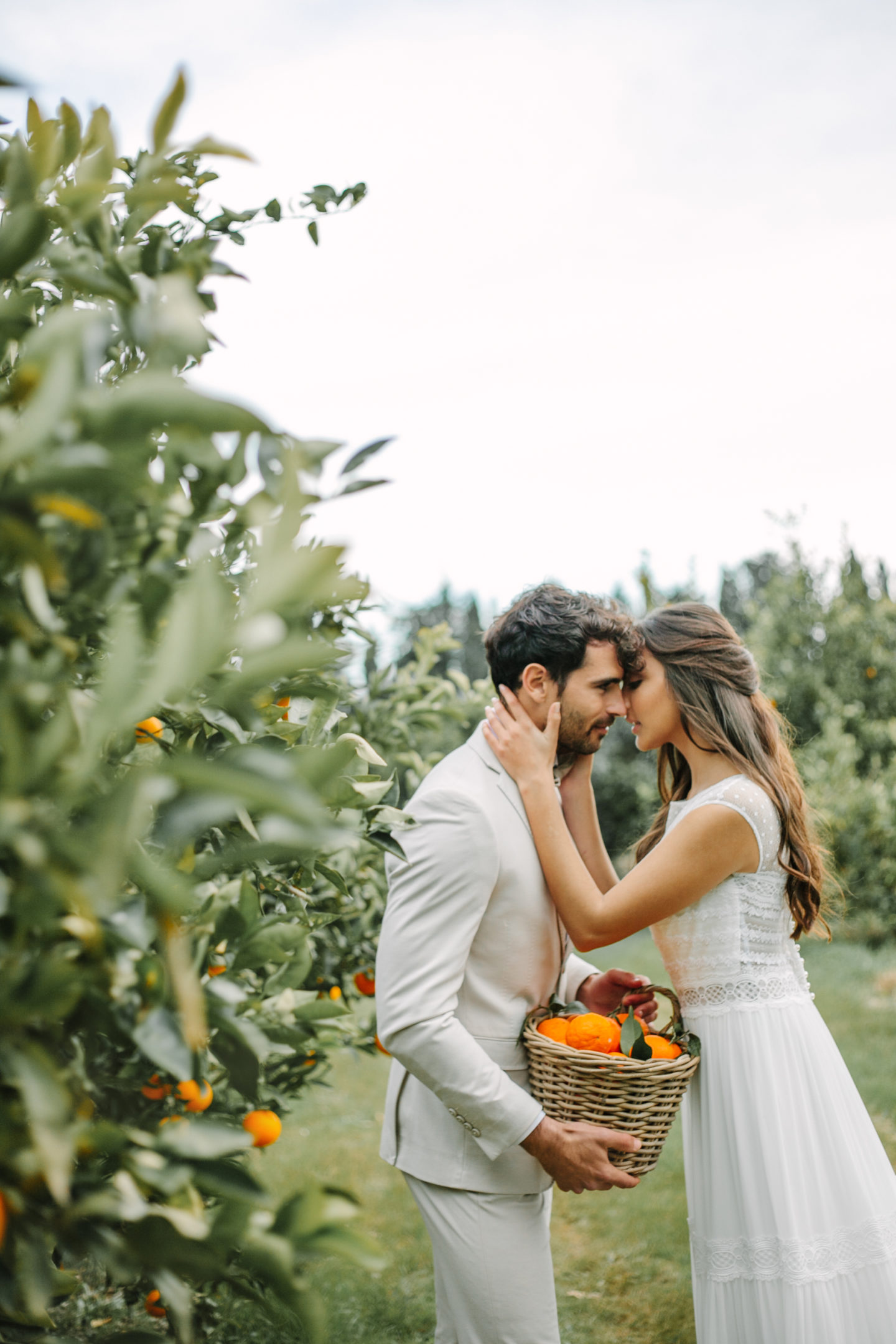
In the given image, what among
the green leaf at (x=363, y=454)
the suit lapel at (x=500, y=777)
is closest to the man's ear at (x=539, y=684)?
the suit lapel at (x=500, y=777)

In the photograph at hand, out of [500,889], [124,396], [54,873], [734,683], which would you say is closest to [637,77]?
[734,683]

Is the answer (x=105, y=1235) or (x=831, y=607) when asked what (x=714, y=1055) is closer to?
(x=105, y=1235)

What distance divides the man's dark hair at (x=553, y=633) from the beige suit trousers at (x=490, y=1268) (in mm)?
1244

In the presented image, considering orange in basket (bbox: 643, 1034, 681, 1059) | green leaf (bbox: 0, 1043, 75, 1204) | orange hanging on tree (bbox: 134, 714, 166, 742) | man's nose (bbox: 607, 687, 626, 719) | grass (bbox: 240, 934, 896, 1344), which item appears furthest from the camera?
grass (bbox: 240, 934, 896, 1344)

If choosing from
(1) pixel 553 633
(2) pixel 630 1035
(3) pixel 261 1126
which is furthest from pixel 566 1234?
(3) pixel 261 1126

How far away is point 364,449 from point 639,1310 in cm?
407

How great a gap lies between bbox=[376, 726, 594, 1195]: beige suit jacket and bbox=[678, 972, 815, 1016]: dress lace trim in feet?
1.55

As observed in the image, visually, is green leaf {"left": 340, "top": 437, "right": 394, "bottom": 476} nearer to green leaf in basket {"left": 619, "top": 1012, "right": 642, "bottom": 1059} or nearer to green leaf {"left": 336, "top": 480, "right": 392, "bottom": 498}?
green leaf {"left": 336, "top": 480, "right": 392, "bottom": 498}

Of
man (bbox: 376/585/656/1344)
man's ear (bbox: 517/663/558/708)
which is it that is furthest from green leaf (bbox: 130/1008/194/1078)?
man's ear (bbox: 517/663/558/708)

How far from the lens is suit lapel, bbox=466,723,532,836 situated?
2324 mm

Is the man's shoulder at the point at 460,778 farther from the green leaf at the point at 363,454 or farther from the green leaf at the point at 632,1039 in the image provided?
the green leaf at the point at 363,454

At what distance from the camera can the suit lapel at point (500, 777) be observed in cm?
232

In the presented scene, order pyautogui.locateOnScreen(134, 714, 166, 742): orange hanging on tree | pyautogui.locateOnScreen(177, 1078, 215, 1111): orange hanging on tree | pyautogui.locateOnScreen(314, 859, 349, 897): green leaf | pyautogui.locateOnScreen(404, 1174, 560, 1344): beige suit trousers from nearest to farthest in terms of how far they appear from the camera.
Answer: pyautogui.locateOnScreen(177, 1078, 215, 1111): orange hanging on tree → pyautogui.locateOnScreen(134, 714, 166, 742): orange hanging on tree → pyautogui.locateOnScreen(314, 859, 349, 897): green leaf → pyautogui.locateOnScreen(404, 1174, 560, 1344): beige suit trousers

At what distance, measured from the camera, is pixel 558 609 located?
2463mm
